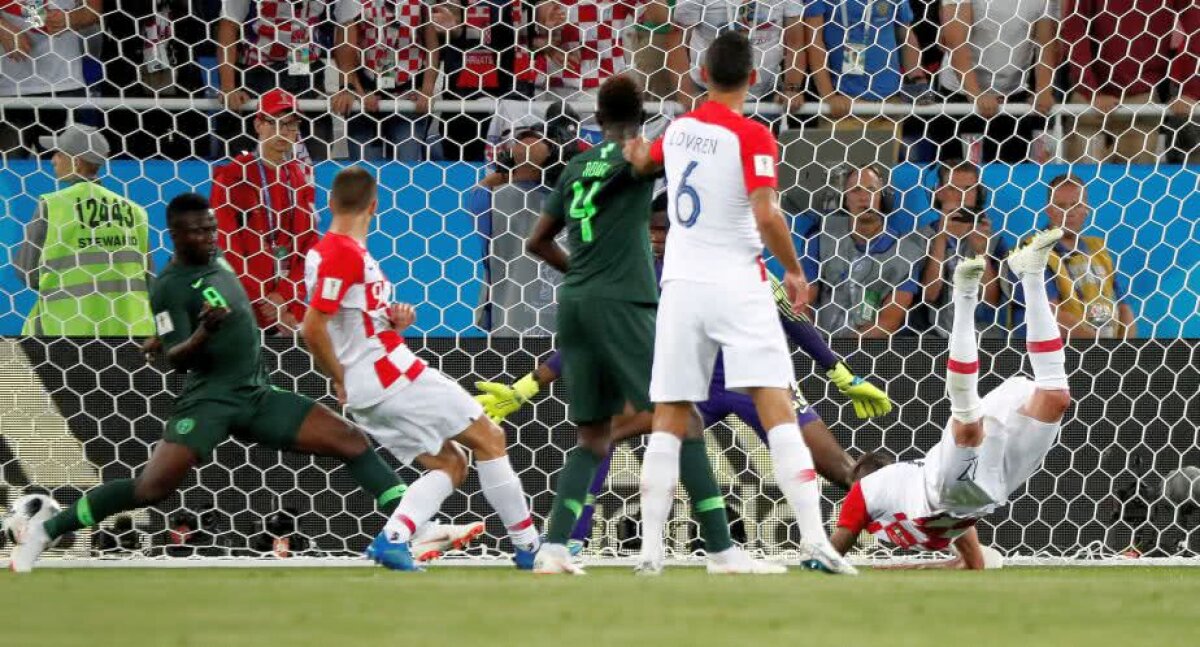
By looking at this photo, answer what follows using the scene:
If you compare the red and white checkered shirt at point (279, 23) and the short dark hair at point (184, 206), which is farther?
the red and white checkered shirt at point (279, 23)

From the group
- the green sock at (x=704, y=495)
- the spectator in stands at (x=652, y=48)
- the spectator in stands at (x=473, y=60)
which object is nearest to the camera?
the green sock at (x=704, y=495)

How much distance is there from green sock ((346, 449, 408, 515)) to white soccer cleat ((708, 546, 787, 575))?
4.39 feet

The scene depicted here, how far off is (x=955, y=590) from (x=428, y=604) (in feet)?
4.98

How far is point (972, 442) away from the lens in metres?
6.64

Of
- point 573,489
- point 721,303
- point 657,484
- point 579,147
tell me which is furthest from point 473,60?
point 657,484

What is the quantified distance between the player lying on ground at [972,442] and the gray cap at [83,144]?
355cm

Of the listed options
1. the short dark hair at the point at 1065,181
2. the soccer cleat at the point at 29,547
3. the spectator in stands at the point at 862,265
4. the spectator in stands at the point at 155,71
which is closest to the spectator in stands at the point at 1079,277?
the short dark hair at the point at 1065,181

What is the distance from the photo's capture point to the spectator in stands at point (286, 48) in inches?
326

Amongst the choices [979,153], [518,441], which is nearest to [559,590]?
[518,441]

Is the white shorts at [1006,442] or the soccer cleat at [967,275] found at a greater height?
the soccer cleat at [967,275]

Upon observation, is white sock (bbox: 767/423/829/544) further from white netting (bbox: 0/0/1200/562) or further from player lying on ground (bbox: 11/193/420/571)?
white netting (bbox: 0/0/1200/562)

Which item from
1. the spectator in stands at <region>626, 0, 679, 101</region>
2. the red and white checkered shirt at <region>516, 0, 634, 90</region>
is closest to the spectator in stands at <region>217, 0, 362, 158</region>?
the red and white checkered shirt at <region>516, 0, 634, 90</region>

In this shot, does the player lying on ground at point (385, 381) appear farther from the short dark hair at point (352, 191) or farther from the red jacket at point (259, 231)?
the red jacket at point (259, 231)

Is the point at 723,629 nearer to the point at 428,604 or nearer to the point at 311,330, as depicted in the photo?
the point at 428,604
